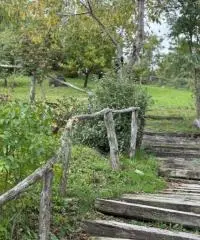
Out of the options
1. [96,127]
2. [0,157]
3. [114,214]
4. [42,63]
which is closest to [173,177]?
[96,127]

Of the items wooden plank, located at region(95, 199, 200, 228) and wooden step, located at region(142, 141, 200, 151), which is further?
wooden step, located at region(142, 141, 200, 151)

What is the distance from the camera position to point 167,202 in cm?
663

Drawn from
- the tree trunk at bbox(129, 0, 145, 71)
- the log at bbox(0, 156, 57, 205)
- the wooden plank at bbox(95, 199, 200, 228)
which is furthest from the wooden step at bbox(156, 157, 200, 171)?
the log at bbox(0, 156, 57, 205)

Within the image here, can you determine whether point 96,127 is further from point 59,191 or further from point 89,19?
point 89,19

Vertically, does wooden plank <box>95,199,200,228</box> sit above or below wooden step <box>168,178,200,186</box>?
above

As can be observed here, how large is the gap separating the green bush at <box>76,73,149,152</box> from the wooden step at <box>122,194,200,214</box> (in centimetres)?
325

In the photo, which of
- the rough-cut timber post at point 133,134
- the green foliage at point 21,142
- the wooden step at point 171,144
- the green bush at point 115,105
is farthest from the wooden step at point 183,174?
the green foliage at point 21,142

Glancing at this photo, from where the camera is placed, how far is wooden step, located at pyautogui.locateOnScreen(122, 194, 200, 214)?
21.3 feet

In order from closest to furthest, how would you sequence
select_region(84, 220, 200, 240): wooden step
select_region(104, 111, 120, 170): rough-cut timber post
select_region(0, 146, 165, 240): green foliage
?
select_region(0, 146, 165, 240): green foliage < select_region(84, 220, 200, 240): wooden step < select_region(104, 111, 120, 170): rough-cut timber post

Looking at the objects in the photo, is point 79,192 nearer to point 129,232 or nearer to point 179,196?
point 129,232

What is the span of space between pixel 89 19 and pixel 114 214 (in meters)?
11.1

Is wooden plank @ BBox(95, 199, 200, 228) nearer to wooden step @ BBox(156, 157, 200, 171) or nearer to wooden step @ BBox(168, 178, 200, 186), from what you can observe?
wooden step @ BBox(168, 178, 200, 186)

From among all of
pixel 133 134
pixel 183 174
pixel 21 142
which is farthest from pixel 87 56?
pixel 21 142

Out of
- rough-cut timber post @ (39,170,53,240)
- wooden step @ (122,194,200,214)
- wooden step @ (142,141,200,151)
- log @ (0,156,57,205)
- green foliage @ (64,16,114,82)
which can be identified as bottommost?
wooden step @ (142,141,200,151)
